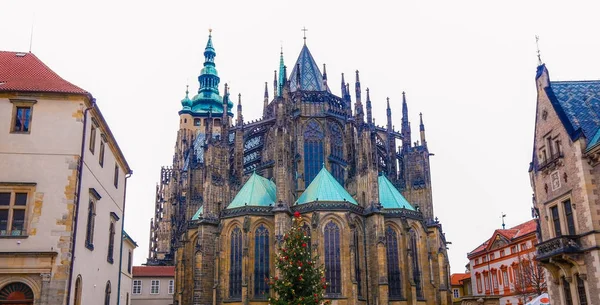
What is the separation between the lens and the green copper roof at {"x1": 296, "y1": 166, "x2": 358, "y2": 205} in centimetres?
4422

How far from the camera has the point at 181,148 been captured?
9038 cm

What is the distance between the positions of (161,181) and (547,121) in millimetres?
75622

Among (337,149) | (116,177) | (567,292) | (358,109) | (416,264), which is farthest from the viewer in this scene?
(337,149)

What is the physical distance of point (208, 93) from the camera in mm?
100125

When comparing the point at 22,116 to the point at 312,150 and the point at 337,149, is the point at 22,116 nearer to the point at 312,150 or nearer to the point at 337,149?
the point at 312,150

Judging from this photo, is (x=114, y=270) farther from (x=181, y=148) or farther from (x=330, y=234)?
(x=181, y=148)

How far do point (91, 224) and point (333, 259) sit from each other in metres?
22.0

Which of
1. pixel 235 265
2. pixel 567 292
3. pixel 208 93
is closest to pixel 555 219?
pixel 567 292

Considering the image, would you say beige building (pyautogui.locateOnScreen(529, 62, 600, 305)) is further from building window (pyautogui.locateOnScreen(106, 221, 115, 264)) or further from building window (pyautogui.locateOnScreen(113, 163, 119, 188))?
building window (pyautogui.locateOnScreen(113, 163, 119, 188))

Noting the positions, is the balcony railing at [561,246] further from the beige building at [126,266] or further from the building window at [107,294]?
the beige building at [126,266]

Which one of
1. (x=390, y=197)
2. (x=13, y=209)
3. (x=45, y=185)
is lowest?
(x=13, y=209)

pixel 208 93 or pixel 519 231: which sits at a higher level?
pixel 208 93

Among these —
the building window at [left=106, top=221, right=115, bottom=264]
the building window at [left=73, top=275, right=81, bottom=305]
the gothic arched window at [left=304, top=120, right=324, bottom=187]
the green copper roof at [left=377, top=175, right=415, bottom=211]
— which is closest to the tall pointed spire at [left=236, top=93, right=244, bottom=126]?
the gothic arched window at [left=304, top=120, right=324, bottom=187]

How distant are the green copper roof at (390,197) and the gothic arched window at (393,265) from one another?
229 cm
